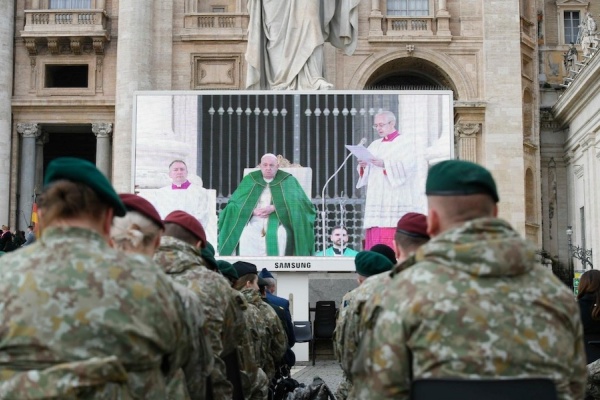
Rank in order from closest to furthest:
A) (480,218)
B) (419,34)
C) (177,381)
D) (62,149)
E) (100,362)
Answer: (100,362)
(480,218)
(177,381)
(419,34)
(62,149)

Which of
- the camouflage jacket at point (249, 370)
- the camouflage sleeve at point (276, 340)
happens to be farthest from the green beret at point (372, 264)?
the camouflage sleeve at point (276, 340)

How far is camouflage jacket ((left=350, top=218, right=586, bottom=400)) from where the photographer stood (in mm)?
3232

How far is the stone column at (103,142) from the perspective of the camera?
3522cm

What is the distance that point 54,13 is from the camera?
1394 inches

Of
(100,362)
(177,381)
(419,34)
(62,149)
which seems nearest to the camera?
(100,362)

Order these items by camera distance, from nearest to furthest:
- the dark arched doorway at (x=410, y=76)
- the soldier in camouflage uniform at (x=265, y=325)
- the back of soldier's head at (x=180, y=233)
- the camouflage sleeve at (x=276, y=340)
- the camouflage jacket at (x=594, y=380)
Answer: the back of soldier's head at (x=180, y=233) → the camouflage jacket at (x=594, y=380) → the soldier in camouflage uniform at (x=265, y=325) → the camouflage sleeve at (x=276, y=340) → the dark arched doorway at (x=410, y=76)

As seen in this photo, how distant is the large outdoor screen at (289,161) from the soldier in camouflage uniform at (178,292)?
12042mm

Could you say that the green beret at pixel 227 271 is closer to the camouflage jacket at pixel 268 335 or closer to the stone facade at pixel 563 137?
the camouflage jacket at pixel 268 335

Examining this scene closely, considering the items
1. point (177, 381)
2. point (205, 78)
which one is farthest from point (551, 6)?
point (177, 381)

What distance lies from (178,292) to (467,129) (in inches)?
1212

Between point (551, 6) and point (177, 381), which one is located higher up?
point (551, 6)

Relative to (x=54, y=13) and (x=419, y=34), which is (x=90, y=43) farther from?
(x=419, y=34)

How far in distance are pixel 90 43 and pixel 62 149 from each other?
18.5ft

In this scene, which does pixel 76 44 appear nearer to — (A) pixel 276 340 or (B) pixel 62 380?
(A) pixel 276 340
